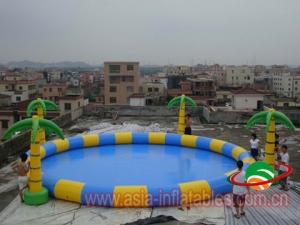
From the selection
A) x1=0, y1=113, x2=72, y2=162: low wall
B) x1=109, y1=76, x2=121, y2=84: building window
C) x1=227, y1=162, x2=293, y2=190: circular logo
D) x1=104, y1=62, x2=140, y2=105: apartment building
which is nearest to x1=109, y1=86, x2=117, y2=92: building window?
x1=104, y1=62, x2=140, y2=105: apartment building

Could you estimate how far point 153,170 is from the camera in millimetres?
10031

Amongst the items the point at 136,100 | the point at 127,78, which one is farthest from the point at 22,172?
the point at 127,78

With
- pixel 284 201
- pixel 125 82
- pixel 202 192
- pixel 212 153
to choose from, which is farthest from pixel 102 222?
pixel 125 82

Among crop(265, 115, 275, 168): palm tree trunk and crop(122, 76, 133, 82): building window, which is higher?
crop(122, 76, 133, 82): building window

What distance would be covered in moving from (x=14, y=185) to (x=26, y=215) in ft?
6.09

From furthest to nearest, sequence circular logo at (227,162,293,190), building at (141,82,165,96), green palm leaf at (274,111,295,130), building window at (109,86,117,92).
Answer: building at (141,82,165,96) < building window at (109,86,117,92) < green palm leaf at (274,111,295,130) < circular logo at (227,162,293,190)

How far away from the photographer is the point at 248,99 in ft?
75.6

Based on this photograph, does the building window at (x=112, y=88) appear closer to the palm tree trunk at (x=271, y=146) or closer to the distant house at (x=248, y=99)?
the distant house at (x=248, y=99)

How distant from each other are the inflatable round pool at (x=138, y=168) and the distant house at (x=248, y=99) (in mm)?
11263

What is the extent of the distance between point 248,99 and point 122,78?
929 inches

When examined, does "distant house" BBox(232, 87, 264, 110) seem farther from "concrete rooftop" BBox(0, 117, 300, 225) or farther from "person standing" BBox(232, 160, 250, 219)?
"person standing" BBox(232, 160, 250, 219)

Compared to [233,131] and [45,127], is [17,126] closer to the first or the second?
[45,127]

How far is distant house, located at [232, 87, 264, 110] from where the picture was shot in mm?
22859

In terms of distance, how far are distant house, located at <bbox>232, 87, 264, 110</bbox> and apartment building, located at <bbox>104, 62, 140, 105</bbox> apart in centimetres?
2221
